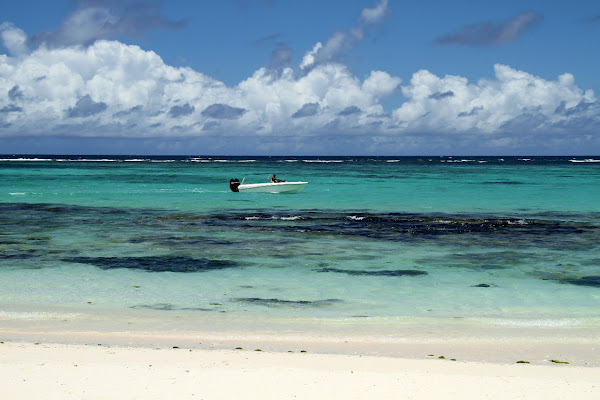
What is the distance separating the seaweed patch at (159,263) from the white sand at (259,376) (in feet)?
24.7

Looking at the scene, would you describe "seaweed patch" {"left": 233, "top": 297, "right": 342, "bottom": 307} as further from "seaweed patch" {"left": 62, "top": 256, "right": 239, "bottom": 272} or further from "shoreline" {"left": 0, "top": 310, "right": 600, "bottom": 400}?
"seaweed patch" {"left": 62, "top": 256, "right": 239, "bottom": 272}

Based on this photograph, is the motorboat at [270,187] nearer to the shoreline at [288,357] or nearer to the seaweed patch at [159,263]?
the seaweed patch at [159,263]

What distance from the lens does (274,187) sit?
48.7m

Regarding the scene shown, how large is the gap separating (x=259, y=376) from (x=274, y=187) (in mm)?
40799

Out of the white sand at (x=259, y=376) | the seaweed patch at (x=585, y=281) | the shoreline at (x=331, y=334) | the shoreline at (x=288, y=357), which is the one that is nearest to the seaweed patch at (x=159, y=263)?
the shoreline at (x=331, y=334)

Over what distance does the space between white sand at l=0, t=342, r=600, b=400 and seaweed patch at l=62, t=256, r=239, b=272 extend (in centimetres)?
752

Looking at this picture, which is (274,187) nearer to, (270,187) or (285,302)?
(270,187)

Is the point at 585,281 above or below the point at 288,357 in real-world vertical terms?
below

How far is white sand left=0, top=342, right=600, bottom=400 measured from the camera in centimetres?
740

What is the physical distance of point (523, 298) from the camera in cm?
1390

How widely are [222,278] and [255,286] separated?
47.6 inches

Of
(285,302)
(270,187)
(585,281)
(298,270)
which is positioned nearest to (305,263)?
(298,270)

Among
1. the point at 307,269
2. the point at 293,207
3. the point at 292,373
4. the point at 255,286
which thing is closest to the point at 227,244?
the point at 307,269

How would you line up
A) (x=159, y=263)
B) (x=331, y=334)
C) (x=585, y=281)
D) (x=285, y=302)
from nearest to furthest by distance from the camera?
(x=331, y=334) → (x=285, y=302) → (x=585, y=281) → (x=159, y=263)
